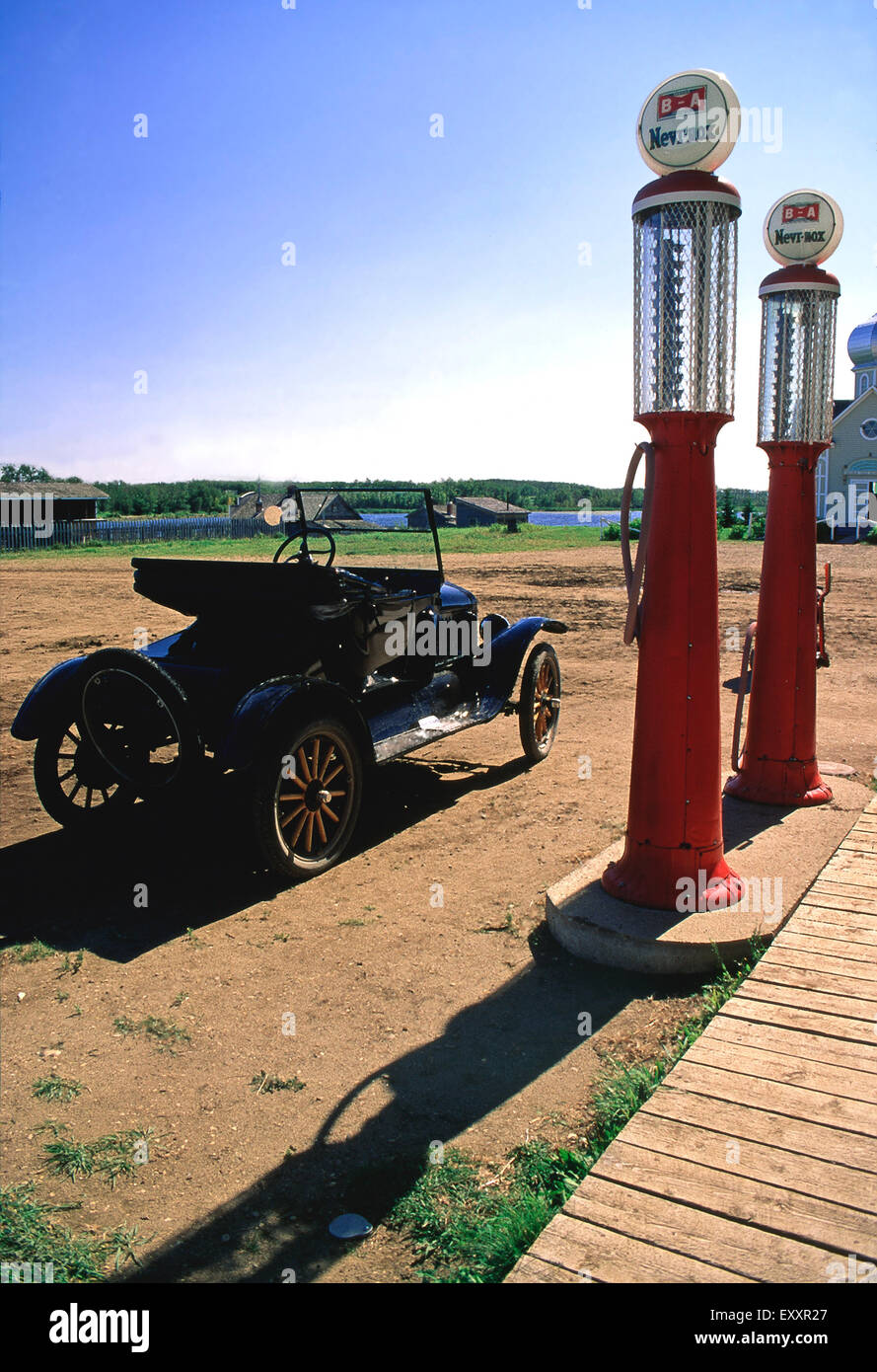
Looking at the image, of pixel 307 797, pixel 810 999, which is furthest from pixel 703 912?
pixel 307 797

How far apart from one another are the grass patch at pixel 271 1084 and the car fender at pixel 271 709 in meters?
1.64

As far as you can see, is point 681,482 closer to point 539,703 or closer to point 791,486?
point 791,486

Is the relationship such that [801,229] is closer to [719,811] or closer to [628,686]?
[719,811]

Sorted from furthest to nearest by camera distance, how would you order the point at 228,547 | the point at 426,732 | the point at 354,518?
the point at 228,547
the point at 354,518
the point at 426,732

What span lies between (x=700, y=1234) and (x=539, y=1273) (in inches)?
14.4

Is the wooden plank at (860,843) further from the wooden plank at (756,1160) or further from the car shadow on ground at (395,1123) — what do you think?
the wooden plank at (756,1160)

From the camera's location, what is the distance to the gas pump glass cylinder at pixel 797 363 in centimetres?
462

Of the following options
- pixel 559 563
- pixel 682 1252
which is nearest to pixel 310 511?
pixel 682 1252

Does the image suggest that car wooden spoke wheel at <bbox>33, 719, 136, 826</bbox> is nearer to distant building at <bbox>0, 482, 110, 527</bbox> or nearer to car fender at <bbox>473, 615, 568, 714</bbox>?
car fender at <bbox>473, 615, 568, 714</bbox>

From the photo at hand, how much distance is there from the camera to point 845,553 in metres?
28.1

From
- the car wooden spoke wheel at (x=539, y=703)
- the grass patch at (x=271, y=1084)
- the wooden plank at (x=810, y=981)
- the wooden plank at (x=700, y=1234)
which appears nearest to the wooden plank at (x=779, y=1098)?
the wooden plank at (x=700, y=1234)

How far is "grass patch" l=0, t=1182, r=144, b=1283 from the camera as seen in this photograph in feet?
7.54

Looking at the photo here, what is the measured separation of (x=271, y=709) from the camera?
4.62 metres

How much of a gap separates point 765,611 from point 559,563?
21.3 m
